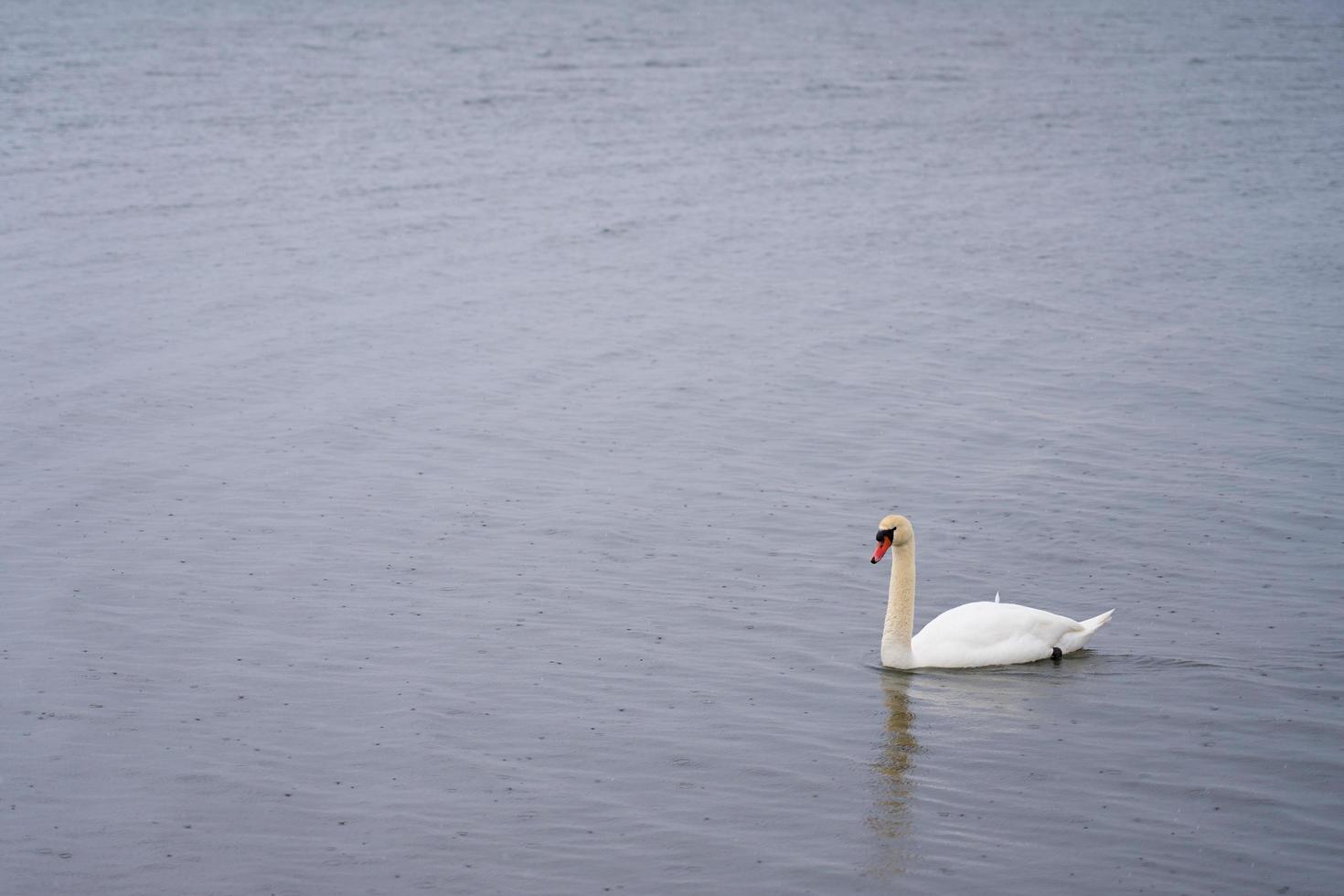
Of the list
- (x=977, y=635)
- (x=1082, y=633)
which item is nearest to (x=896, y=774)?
(x=977, y=635)

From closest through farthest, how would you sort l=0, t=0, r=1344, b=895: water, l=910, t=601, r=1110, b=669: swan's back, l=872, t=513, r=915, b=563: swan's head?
l=0, t=0, r=1344, b=895: water < l=910, t=601, r=1110, b=669: swan's back < l=872, t=513, r=915, b=563: swan's head

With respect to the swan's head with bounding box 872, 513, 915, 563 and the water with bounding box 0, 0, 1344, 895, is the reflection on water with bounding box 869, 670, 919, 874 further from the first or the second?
the swan's head with bounding box 872, 513, 915, 563

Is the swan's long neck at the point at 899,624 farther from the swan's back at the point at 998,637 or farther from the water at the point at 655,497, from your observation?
the water at the point at 655,497

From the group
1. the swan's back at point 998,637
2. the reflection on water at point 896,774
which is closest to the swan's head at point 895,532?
the swan's back at point 998,637

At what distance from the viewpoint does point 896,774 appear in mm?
10406

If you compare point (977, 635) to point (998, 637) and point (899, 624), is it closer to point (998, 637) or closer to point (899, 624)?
point (998, 637)

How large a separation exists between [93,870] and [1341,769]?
24.4 feet

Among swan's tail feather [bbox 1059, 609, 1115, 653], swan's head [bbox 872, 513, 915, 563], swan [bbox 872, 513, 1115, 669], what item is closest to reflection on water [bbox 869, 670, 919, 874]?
swan [bbox 872, 513, 1115, 669]

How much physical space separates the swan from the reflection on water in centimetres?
21

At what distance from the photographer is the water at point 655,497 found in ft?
32.4

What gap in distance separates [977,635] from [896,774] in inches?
77.0

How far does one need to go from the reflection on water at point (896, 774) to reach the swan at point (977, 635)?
21 centimetres

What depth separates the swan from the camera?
11969 millimetres

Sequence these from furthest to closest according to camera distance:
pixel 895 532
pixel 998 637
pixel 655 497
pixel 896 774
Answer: pixel 655 497 < pixel 895 532 < pixel 998 637 < pixel 896 774
